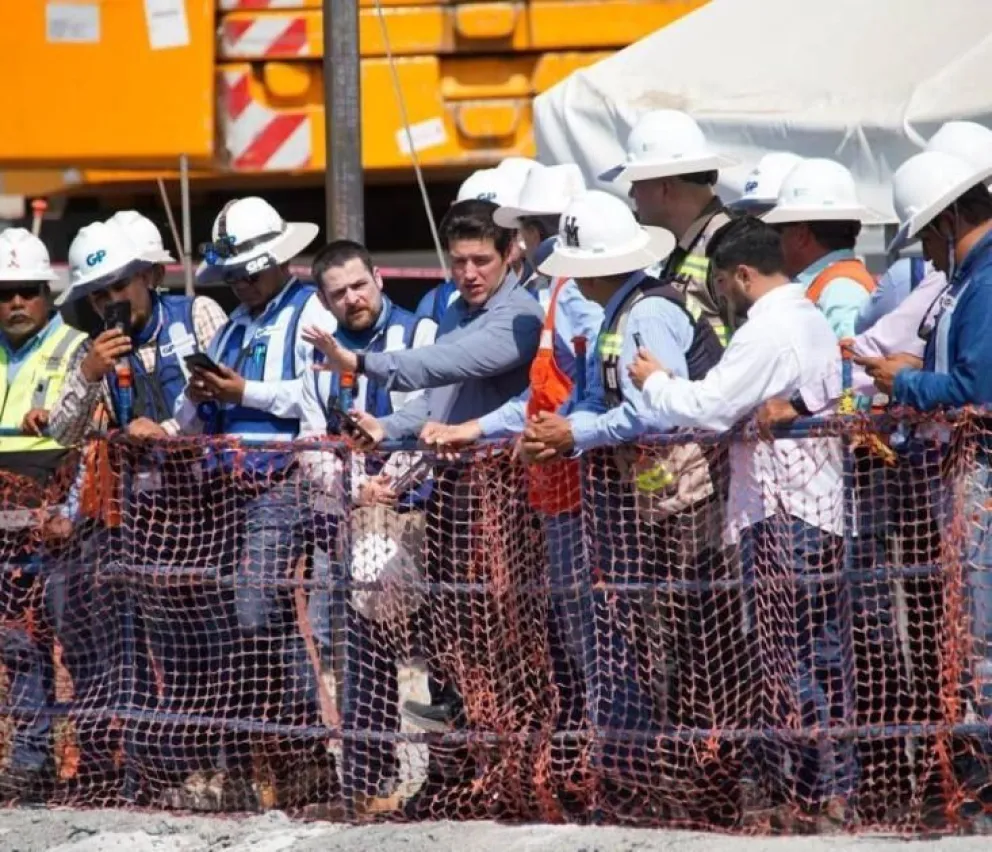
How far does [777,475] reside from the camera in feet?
22.7

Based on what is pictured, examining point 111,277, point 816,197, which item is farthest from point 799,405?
point 111,277

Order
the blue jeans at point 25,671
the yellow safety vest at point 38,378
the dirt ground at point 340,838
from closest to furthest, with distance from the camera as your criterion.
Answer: the dirt ground at point 340,838
the blue jeans at point 25,671
the yellow safety vest at point 38,378

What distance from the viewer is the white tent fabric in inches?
388

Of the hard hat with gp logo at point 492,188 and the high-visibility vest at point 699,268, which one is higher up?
the hard hat with gp logo at point 492,188

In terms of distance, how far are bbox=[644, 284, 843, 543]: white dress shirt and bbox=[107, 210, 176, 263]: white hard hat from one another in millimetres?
2684

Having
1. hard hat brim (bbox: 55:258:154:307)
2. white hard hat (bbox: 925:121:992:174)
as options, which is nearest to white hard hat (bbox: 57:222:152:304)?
hard hat brim (bbox: 55:258:154:307)

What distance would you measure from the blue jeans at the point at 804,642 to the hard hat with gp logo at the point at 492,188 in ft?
8.33

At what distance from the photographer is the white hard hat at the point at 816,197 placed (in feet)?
27.2

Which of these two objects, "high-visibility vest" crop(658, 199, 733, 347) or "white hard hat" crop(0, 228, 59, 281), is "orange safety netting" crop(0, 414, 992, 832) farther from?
"white hard hat" crop(0, 228, 59, 281)

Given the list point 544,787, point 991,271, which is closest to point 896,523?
point 991,271

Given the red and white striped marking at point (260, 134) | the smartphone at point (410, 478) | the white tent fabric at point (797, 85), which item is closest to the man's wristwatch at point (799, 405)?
the smartphone at point (410, 478)

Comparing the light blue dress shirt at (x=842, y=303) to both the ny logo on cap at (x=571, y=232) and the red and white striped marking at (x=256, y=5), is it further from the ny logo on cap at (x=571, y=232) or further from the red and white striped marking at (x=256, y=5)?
the red and white striped marking at (x=256, y=5)

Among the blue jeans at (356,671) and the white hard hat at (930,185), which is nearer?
the white hard hat at (930,185)

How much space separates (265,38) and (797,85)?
365cm
